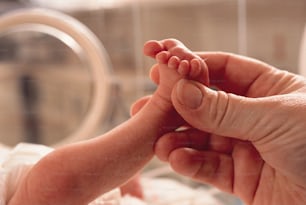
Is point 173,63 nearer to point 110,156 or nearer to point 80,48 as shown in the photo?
point 110,156

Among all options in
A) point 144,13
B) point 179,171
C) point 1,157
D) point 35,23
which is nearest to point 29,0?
point 35,23

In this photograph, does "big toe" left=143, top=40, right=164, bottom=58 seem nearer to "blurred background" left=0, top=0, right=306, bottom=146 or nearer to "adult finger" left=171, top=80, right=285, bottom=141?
"adult finger" left=171, top=80, right=285, bottom=141

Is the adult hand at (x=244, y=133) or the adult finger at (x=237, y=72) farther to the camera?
the adult finger at (x=237, y=72)

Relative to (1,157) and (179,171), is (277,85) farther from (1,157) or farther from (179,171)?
(1,157)

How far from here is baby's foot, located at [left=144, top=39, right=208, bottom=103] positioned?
497 mm

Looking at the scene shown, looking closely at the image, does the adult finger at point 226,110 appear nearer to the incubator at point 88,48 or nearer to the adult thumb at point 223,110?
the adult thumb at point 223,110

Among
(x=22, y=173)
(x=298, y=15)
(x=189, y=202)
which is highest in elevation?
(x=298, y=15)

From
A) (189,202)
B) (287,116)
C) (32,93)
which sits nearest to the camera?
(287,116)

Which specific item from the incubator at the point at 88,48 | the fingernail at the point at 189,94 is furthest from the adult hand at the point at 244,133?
the incubator at the point at 88,48

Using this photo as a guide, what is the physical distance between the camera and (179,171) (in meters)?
0.59

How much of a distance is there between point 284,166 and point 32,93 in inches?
29.9

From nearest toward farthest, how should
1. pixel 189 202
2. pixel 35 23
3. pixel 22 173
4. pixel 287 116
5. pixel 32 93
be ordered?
pixel 287 116 < pixel 22 173 < pixel 189 202 < pixel 35 23 < pixel 32 93

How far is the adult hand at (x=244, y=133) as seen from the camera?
1.53 feet

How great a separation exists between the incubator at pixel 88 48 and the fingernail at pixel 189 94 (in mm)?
347
